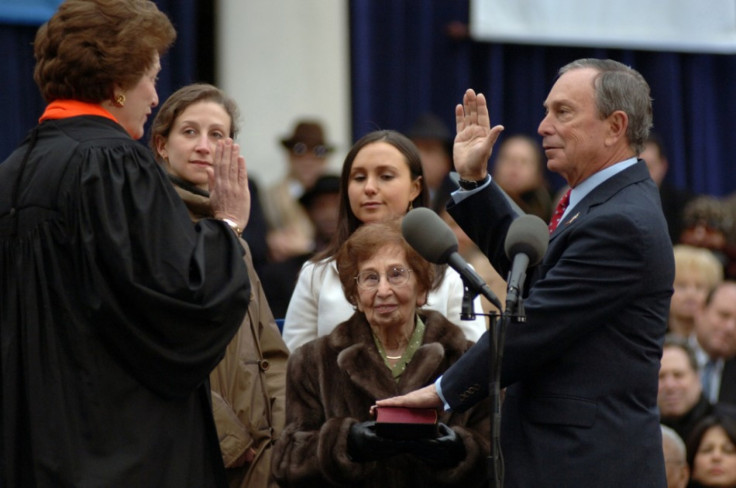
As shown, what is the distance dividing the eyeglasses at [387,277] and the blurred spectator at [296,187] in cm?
266

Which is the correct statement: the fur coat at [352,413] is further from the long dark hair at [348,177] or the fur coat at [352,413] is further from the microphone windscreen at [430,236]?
the microphone windscreen at [430,236]

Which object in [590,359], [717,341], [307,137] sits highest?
[307,137]

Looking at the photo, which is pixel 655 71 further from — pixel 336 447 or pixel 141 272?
pixel 141 272

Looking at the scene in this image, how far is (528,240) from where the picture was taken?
3.63 metres

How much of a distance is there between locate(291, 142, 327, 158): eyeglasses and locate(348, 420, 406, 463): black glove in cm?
368

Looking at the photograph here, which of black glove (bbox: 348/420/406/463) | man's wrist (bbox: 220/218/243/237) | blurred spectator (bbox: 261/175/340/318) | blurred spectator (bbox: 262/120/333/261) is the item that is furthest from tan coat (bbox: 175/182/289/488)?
blurred spectator (bbox: 262/120/333/261)

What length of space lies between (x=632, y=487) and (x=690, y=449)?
2.30 meters

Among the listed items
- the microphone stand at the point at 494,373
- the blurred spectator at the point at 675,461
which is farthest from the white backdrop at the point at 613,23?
the microphone stand at the point at 494,373

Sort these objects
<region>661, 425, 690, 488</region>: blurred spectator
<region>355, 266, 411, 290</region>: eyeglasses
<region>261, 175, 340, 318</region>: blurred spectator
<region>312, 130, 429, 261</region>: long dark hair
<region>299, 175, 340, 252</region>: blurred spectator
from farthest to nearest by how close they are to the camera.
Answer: <region>299, 175, 340, 252</region>: blurred spectator, <region>261, 175, 340, 318</region>: blurred spectator, <region>661, 425, 690, 488</region>: blurred spectator, <region>312, 130, 429, 261</region>: long dark hair, <region>355, 266, 411, 290</region>: eyeglasses

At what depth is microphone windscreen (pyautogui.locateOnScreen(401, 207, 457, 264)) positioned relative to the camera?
3590mm

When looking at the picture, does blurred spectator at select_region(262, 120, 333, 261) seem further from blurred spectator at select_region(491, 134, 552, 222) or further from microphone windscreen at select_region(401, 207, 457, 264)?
microphone windscreen at select_region(401, 207, 457, 264)

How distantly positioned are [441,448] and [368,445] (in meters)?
0.21

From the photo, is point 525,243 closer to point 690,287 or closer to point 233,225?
point 233,225

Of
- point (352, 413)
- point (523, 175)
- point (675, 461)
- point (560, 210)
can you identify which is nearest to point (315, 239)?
point (523, 175)
